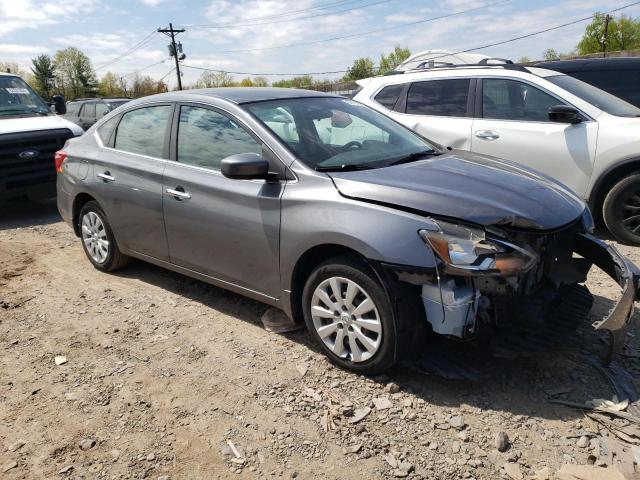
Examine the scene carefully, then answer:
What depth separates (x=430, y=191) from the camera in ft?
9.82

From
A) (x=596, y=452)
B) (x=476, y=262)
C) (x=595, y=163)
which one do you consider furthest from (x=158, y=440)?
(x=595, y=163)

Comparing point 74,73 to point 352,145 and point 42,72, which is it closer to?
point 42,72

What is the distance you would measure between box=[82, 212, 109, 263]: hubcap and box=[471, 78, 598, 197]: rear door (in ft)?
13.4

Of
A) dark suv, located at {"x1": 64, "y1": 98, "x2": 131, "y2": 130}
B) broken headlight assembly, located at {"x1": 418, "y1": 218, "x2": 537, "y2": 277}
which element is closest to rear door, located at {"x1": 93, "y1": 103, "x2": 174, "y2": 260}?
broken headlight assembly, located at {"x1": 418, "y1": 218, "x2": 537, "y2": 277}

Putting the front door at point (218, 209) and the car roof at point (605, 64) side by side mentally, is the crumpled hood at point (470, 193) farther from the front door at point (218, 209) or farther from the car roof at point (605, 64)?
the car roof at point (605, 64)

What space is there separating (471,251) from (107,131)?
3.65 metres

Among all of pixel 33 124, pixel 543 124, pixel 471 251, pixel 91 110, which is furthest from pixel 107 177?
pixel 91 110

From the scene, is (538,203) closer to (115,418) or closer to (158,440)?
(158,440)

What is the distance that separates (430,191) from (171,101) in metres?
2.38

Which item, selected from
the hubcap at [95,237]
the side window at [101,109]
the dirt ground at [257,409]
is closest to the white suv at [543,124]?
the dirt ground at [257,409]

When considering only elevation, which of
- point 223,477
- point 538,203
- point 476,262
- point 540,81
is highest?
point 540,81

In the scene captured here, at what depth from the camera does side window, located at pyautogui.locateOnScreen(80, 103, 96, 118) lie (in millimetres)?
17438

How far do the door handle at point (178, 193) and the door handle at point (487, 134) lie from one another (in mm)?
3611

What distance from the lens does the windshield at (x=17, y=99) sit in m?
8.16
